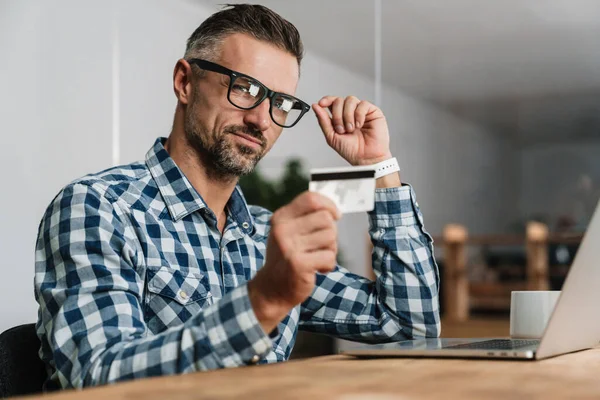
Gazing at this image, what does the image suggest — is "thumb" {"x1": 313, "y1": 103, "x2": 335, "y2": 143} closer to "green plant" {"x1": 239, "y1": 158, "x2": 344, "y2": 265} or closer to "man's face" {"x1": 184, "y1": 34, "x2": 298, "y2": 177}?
"man's face" {"x1": 184, "y1": 34, "x2": 298, "y2": 177}

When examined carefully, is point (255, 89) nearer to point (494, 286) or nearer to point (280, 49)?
point (280, 49)

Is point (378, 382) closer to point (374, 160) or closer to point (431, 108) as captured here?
point (374, 160)

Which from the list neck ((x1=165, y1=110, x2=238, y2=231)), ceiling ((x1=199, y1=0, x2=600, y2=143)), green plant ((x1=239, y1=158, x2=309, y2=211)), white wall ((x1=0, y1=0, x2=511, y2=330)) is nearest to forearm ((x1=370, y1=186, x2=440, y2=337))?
neck ((x1=165, y1=110, x2=238, y2=231))

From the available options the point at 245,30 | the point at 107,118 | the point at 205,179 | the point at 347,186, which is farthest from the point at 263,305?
the point at 107,118

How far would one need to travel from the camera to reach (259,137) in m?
1.47

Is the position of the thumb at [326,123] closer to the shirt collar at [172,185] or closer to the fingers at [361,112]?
the fingers at [361,112]

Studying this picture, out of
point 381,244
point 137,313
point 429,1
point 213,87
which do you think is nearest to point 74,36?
point 429,1

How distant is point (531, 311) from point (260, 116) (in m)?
0.56

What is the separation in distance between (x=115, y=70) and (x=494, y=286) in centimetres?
240

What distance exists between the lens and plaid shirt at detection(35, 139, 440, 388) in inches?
38.1

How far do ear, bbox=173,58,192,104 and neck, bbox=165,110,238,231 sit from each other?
0.32ft

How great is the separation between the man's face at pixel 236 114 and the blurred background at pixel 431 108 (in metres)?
1.87

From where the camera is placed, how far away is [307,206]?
0.86 meters

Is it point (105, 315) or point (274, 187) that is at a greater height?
point (274, 187)
